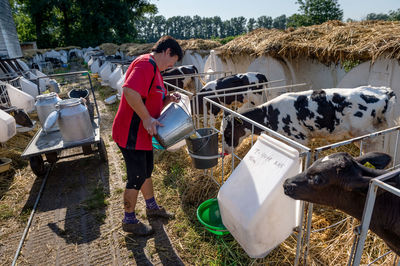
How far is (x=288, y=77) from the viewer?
6.74 meters

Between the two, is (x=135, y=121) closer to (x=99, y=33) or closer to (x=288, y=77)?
(x=288, y=77)

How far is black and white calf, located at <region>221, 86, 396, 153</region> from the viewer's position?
3.78 meters

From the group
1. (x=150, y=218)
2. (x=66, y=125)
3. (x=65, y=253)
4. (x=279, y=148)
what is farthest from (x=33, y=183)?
(x=279, y=148)

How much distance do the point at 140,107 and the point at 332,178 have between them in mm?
1829

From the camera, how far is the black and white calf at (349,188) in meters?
1.75

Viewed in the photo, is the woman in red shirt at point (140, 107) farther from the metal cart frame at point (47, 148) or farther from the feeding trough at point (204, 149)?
the metal cart frame at point (47, 148)

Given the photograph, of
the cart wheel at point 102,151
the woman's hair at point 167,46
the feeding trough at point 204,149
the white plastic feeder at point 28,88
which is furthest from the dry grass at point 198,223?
the white plastic feeder at point 28,88

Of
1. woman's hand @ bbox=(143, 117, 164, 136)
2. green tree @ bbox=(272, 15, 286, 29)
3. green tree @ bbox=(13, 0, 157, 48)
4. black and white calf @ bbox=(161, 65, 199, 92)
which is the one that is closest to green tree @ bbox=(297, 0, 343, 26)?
green tree @ bbox=(13, 0, 157, 48)

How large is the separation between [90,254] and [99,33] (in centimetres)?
4520

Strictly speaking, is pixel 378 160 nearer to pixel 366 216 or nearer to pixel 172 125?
pixel 366 216

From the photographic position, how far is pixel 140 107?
255 centimetres

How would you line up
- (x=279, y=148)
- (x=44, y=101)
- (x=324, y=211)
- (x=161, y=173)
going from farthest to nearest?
(x=44, y=101)
(x=161, y=173)
(x=324, y=211)
(x=279, y=148)

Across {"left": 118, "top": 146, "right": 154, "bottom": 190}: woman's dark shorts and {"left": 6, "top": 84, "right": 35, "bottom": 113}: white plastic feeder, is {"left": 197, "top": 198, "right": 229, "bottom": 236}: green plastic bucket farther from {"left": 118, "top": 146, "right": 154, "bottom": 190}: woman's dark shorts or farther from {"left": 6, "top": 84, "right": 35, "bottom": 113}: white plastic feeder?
{"left": 6, "top": 84, "right": 35, "bottom": 113}: white plastic feeder

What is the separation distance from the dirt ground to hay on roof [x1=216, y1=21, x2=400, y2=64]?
4487 millimetres
